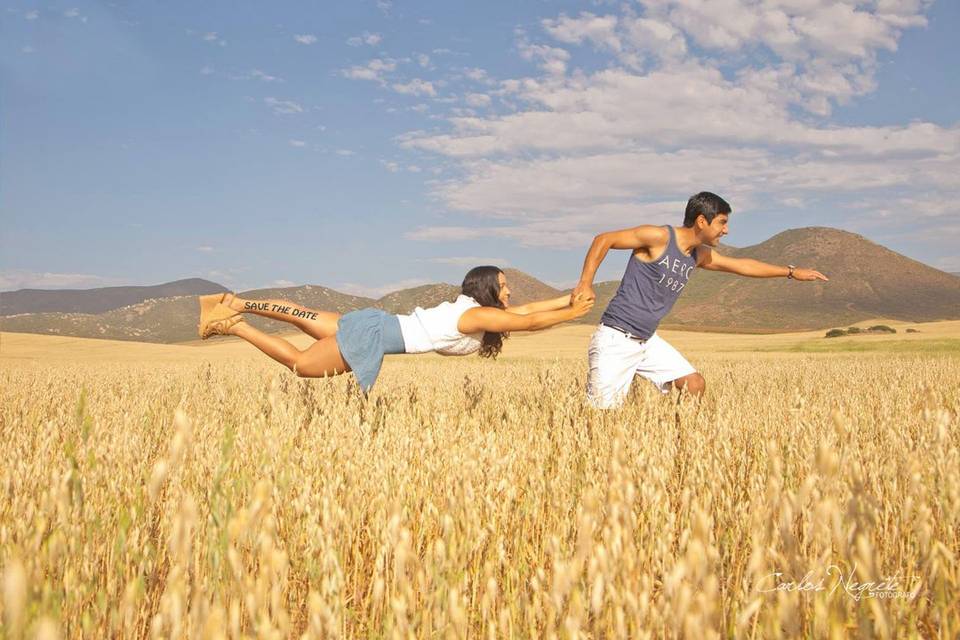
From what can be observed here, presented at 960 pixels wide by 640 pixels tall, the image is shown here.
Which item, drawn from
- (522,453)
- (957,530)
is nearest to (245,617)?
(522,453)

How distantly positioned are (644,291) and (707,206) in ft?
3.18

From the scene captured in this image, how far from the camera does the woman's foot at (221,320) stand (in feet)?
21.8

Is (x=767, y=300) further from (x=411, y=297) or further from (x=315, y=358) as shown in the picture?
(x=315, y=358)

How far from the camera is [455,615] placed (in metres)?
1.14

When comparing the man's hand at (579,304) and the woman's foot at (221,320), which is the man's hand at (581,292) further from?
the woman's foot at (221,320)

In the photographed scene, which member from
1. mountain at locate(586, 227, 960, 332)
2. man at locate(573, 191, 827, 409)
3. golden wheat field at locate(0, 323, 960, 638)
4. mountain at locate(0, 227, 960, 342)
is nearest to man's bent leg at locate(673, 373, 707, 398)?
man at locate(573, 191, 827, 409)

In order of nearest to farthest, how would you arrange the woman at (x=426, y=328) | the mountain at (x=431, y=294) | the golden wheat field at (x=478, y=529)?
the golden wheat field at (x=478, y=529), the woman at (x=426, y=328), the mountain at (x=431, y=294)

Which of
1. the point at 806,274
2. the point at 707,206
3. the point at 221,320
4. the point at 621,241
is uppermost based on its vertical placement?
the point at 707,206

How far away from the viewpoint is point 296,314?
6.54 meters

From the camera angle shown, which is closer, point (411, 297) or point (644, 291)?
point (644, 291)

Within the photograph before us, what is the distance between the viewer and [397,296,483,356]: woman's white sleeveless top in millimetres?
5789

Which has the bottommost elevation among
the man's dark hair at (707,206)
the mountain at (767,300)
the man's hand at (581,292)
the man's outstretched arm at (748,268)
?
the man's hand at (581,292)

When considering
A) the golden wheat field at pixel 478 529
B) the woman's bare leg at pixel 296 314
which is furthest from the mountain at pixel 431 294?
the golden wheat field at pixel 478 529

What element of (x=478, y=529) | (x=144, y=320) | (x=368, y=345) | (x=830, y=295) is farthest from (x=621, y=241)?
(x=144, y=320)
